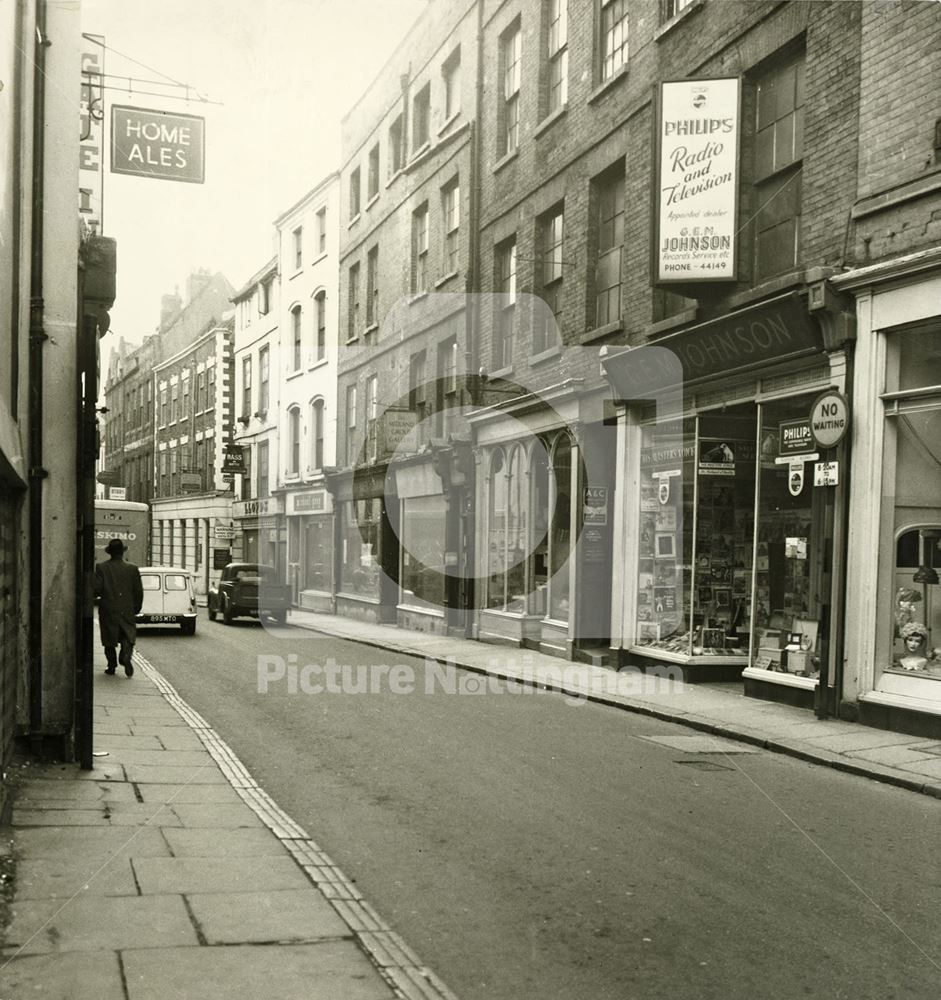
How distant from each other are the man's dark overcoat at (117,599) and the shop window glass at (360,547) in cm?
1325

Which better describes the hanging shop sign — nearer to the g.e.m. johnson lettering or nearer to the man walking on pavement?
the man walking on pavement

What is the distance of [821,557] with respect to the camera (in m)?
12.0

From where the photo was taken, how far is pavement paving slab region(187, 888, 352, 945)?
4.62 meters

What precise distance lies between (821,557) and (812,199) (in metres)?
4.00

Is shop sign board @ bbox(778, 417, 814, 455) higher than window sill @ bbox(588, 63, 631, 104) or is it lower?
lower

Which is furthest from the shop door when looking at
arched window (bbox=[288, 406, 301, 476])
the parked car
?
arched window (bbox=[288, 406, 301, 476])

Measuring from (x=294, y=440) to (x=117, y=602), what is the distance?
21.6 m

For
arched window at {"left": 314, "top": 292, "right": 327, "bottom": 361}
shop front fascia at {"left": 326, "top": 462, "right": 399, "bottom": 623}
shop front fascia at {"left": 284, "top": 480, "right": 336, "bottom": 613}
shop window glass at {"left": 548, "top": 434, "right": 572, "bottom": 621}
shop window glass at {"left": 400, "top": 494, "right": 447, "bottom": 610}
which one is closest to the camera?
shop window glass at {"left": 548, "top": 434, "right": 572, "bottom": 621}

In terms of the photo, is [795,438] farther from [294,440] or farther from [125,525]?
[294,440]

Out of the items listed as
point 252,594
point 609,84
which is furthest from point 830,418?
point 252,594

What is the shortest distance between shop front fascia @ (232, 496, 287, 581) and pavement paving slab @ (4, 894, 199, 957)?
3214 centimetres

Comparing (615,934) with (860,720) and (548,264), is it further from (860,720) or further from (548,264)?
(548,264)

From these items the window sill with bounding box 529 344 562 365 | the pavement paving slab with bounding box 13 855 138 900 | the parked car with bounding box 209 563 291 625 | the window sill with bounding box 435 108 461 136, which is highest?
the window sill with bounding box 435 108 461 136

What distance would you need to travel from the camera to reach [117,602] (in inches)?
572
